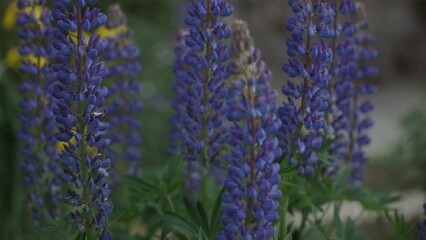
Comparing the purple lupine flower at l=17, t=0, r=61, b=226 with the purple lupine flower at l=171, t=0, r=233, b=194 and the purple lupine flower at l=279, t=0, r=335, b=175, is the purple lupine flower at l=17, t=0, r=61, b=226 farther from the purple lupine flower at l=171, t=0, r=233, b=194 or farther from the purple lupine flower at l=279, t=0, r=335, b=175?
the purple lupine flower at l=279, t=0, r=335, b=175

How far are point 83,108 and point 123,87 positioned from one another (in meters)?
1.26

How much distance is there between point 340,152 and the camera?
363 centimetres

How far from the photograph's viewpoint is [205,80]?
3.03m

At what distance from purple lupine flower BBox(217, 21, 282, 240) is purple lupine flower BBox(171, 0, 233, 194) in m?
0.48

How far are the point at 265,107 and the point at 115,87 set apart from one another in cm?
172

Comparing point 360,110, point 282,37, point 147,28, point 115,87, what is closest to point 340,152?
point 360,110

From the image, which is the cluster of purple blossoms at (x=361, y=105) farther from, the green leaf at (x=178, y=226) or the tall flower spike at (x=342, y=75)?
the green leaf at (x=178, y=226)

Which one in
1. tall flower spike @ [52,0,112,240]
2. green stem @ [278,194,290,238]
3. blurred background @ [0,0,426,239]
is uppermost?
blurred background @ [0,0,426,239]

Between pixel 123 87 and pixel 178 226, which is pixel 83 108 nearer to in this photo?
pixel 178 226

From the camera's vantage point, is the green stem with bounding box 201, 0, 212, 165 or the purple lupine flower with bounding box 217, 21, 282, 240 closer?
the purple lupine flower with bounding box 217, 21, 282, 240

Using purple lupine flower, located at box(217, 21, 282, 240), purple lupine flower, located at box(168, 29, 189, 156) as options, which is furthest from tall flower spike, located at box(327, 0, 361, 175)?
purple lupine flower, located at box(217, 21, 282, 240)

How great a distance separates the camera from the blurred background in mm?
5531

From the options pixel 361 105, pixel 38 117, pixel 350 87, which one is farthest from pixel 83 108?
pixel 361 105

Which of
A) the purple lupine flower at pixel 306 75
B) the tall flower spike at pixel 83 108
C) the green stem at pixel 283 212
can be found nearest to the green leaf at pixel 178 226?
the tall flower spike at pixel 83 108
